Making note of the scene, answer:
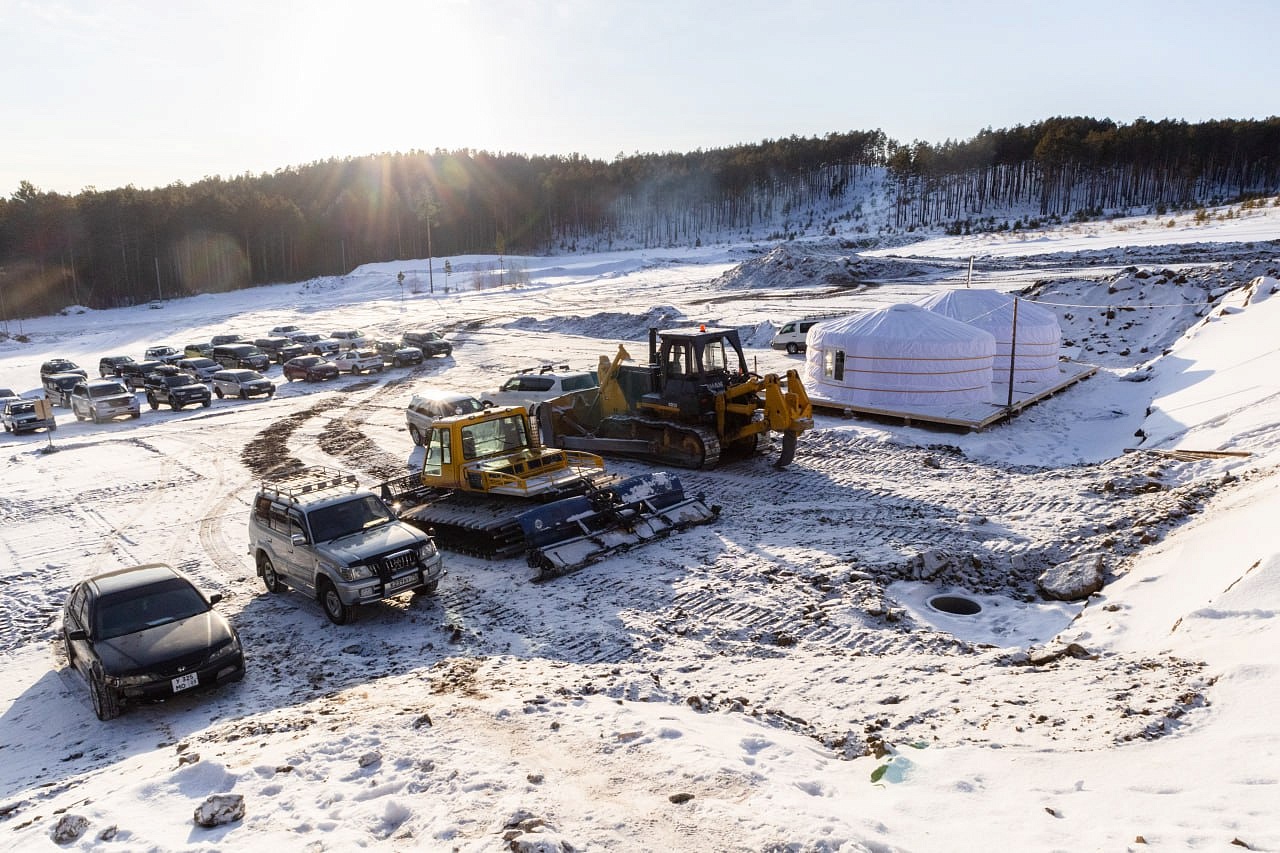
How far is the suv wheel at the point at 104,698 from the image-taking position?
9.00 meters

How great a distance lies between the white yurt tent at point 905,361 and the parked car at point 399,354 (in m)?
21.3

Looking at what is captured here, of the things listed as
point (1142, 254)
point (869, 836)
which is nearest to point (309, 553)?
point (869, 836)

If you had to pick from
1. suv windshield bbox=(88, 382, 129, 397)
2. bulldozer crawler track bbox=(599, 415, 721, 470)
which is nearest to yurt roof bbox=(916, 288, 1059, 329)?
bulldozer crawler track bbox=(599, 415, 721, 470)

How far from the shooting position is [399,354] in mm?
38750

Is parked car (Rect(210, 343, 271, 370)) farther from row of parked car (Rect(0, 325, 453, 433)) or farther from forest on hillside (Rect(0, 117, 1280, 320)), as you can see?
forest on hillside (Rect(0, 117, 1280, 320))

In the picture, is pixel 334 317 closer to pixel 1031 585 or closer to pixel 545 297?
pixel 545 297

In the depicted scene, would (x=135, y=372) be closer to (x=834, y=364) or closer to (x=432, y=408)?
(x=432, y=408)

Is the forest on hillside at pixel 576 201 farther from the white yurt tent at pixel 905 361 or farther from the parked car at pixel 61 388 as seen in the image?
the white yurt tent at pixel 905 361

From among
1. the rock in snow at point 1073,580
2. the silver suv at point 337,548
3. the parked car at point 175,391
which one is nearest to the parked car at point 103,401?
the parked car at point 175,391

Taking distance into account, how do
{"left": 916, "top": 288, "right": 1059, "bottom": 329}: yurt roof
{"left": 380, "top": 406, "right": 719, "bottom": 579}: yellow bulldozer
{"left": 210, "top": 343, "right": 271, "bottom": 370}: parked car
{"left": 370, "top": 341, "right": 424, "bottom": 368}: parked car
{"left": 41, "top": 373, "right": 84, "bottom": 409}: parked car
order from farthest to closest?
{"left": 210, "top": 343, "right": 271, "bottom": 370}: parked car
{"left": 370, "top": 341, "right": 424, "bottom": 368}: parked car
{"left": 41, "top": 373, "right": 84, "bottom": 409}: parked car
{"left": 916, "top": 288, "right": 1059, "bottom": 329}: yurt roof
{"left": 380, "top": 406, "right": 719, "bottom": 579}: yellow bulldozer

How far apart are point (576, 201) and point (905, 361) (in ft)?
344

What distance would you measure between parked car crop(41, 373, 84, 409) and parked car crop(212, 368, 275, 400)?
548 centimetres

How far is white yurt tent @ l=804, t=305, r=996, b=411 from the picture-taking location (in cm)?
2222

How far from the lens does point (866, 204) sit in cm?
11556
